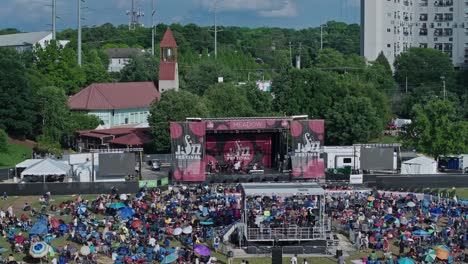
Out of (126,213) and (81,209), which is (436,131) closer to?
(126,213)

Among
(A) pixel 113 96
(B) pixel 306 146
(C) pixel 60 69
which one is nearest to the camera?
(B) pixel 306 146

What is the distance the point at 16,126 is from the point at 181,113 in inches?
548

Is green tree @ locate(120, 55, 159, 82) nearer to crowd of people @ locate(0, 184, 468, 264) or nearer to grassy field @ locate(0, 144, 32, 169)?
grassy field @ locate(0, 144, 32, 169)

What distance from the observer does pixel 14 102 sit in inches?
2406

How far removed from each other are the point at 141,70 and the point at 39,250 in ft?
189

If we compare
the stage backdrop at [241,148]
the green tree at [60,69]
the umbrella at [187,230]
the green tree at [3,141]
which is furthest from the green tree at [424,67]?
the umbrella at [187,230]

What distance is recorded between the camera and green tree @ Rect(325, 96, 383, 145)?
59344 millimetres

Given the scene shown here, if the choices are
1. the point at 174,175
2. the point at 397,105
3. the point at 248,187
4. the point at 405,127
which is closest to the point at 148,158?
the point at 174,175

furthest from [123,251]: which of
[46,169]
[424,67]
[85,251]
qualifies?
[424,67]

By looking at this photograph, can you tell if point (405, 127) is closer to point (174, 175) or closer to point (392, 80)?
point (174, 175)

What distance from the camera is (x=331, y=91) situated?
65.9 m

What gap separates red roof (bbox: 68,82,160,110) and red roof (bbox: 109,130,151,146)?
7.47 meters

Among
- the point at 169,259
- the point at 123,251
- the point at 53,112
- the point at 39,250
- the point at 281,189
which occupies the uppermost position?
the point at 53,112

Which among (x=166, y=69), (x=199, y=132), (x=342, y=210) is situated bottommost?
(x=342, y=210)
